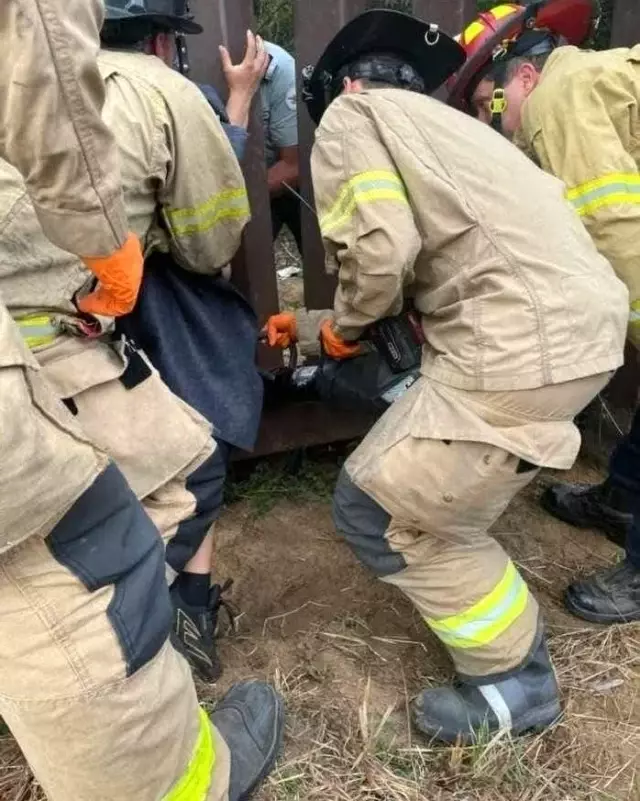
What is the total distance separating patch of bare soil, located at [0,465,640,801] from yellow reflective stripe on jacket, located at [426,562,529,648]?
28cm

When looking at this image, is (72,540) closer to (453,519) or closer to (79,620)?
(79,620)

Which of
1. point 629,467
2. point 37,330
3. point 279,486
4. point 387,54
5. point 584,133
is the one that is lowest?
point 279,486

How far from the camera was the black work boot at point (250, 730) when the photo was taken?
219cm

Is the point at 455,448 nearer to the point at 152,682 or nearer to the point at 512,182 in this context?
the point at 512,182

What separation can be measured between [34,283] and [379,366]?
1114 millimetres

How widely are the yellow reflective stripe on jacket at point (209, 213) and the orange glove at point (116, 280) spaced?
1.41 feet

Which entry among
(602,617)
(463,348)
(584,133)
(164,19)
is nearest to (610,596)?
(602,617)

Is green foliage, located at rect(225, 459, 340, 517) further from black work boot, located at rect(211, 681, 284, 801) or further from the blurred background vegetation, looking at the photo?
the blurred background vegetation

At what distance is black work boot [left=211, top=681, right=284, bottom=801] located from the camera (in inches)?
86.4

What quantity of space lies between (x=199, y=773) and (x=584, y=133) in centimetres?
194

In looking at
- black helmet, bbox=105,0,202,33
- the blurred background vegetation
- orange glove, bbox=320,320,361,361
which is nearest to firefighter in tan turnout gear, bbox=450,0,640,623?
orange glove, bbox=320,320,361,361

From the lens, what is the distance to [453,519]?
2307 mm

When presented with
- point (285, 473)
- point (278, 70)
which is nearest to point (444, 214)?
point (285, 473)

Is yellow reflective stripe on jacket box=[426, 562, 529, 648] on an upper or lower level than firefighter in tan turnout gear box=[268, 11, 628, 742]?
lower
